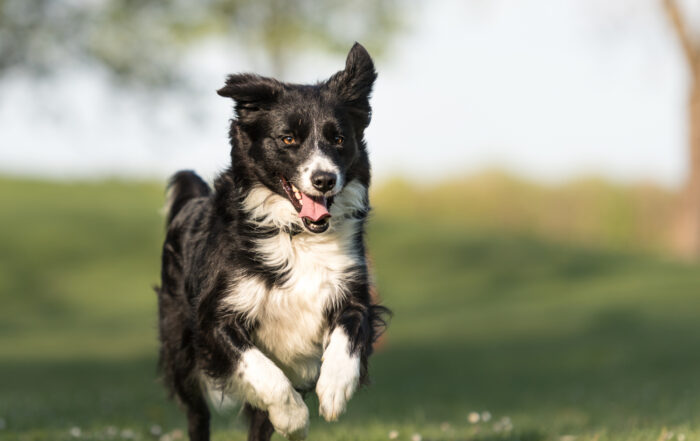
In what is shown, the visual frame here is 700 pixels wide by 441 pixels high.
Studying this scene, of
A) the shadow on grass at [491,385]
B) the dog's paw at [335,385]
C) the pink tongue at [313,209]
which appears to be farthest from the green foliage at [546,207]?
the dog's paw at [335,385]

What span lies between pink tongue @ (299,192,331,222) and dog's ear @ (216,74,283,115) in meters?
0.64

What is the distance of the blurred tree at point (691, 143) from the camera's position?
26266mm

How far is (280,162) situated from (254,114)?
0.36 metres

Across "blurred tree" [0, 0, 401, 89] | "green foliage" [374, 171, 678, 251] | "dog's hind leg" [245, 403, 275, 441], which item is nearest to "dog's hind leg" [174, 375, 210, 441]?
"dog's hind leg" [245, 403, 275, 441]

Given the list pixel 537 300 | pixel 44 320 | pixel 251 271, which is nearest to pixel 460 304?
pixel 537 300

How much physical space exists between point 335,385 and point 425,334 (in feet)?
52.0

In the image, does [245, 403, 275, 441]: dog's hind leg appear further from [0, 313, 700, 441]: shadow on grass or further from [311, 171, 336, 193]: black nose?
[311, 171, 336, 193]: black nose

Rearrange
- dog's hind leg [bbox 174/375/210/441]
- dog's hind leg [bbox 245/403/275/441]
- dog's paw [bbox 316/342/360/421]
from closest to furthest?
dog's paw [bbox 316/342/360/421] < dog's hind leg [bbox 245/403/275/441] < dog's hind leg [bbox 174/375/210/441]

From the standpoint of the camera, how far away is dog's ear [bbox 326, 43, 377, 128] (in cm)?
549

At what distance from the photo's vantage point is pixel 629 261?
99.3 feet

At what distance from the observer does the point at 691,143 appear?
27.0 meters

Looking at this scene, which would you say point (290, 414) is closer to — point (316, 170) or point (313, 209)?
point (313, 209)

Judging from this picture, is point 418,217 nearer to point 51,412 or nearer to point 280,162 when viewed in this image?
point 51,412

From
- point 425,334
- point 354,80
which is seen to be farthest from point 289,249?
point 425,334
